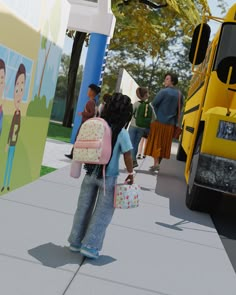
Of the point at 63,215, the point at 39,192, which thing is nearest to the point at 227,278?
the point at 63,215

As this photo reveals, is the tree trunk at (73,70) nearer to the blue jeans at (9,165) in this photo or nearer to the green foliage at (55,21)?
the green foliage at (55,21)

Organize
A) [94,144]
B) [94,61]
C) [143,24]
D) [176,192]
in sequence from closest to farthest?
1. [94,144]
2. [176,192]
3. [94,61]
4. [143,24]

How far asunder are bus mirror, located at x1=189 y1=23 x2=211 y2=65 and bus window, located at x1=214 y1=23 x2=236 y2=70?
0.29 metres

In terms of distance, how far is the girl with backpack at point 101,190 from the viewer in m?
4.38

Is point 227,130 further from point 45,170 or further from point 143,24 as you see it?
point 143,24

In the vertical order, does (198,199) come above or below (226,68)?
below

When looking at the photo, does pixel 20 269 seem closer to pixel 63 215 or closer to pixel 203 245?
pixel 63 215

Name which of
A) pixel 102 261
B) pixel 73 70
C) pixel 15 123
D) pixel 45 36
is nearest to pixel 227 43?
pixel 45 36

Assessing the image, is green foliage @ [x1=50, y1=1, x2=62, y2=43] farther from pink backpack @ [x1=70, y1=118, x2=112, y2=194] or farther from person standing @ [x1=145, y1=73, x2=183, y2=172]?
person standing @ [x1=145, y1=73, x2=183, y2=172]

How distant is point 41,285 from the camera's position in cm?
356

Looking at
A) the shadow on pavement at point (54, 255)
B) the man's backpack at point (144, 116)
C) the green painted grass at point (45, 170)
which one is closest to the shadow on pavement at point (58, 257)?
the shadow on pavement at point (54, 255)

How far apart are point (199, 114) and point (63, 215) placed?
272 centimetres

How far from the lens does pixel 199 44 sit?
6.82 meters

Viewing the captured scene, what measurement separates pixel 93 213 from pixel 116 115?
0.84 m
